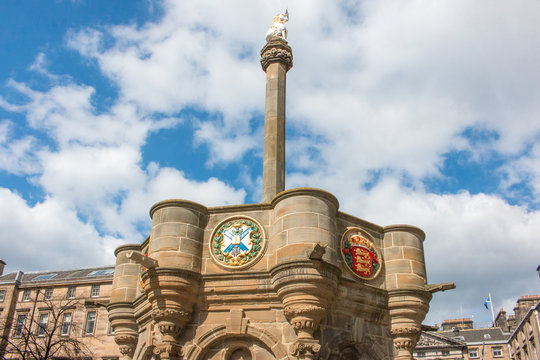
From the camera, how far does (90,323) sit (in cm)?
5009

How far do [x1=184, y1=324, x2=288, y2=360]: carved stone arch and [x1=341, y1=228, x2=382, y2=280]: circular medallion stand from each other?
9.10 ft

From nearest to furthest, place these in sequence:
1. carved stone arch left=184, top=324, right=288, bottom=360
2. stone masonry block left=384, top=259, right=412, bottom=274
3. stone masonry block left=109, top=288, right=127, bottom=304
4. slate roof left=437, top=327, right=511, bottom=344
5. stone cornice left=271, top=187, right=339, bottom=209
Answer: carved stone arch left=184, top=324, right=288, bottom=360 → stone cornice left=271, top=187, right=339, bottom=209 → stone masonry block left=384, top=259, right=412, bottom=274 → stone masonry block left=109, top=288, right=127, bottom=304 → slate roof left=437, top=327, right=511, bottom=344

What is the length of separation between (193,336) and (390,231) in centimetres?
593

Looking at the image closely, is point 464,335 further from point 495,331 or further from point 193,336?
point 193,336

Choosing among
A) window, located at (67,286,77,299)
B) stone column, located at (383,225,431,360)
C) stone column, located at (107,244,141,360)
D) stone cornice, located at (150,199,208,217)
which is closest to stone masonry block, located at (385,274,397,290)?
stone column, located at (383,225,431,360)

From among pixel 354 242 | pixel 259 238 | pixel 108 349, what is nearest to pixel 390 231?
pixel 354 242

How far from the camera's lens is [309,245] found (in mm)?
12539

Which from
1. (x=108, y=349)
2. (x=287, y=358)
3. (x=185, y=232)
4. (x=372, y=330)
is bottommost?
(x=287, y=358)

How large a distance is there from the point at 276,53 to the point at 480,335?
60.2 m

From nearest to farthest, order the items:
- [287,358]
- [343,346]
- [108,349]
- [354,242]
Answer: [287,358]
[343,346]
[354,242]
[108,349]

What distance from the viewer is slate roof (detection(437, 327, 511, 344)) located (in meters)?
65.9

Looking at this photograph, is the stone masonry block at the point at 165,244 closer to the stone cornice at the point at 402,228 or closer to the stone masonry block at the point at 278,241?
the stone masonry block at the point at 278,241

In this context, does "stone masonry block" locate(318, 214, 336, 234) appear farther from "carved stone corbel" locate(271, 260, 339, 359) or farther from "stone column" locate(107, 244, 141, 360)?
"stone column" locate(107, 244, 141, 360)

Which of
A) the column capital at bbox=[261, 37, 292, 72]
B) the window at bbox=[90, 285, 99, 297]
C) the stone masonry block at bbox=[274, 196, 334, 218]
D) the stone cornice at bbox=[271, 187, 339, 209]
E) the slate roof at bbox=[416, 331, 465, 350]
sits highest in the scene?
the window at bbox=[90, 285, 99, 297]
